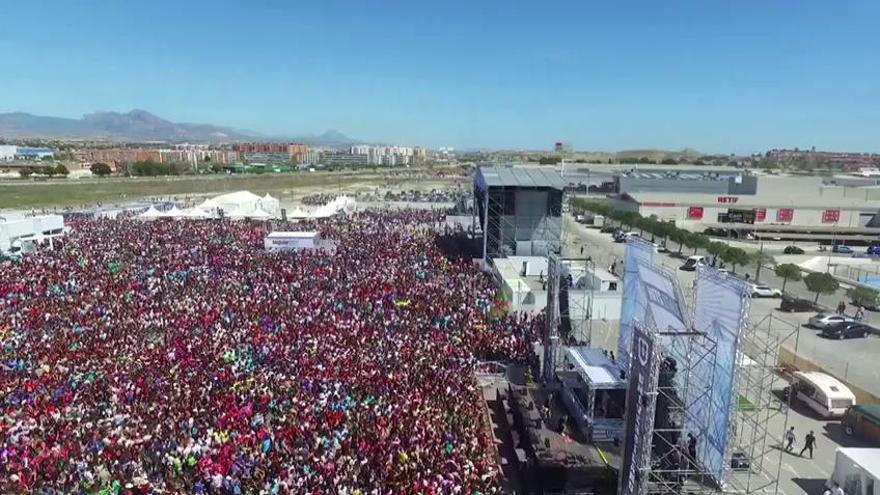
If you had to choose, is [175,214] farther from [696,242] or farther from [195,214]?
[696,242]

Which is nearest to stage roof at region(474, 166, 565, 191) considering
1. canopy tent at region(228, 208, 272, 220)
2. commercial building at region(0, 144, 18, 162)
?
canopy tent at region(228, 208, 272, 220)

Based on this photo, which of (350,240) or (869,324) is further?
(350,240)

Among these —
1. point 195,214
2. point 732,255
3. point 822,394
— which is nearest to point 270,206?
point 195,214

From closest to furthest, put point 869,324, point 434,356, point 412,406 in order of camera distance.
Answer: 1. point 412,406
2. point 434,356
3. point 869,324

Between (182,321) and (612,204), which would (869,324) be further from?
(612,204)

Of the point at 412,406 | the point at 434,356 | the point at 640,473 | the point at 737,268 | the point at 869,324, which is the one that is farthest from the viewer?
the point at 737,268

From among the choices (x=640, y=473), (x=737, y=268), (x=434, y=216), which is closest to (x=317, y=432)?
(x=640, y=473)

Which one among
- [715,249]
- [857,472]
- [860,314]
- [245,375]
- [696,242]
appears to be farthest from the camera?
[696,242]
